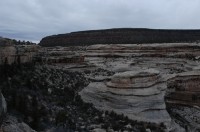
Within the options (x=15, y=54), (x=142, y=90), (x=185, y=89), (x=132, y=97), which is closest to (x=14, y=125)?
(x=15, y=54)

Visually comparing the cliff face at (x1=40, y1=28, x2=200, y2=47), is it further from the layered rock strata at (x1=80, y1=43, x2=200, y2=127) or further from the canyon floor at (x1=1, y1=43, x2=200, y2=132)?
A: the canyon floor at (x1=1, y1=43, x2=200, y2=132)

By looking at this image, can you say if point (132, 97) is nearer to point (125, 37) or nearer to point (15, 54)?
point (15, 54)

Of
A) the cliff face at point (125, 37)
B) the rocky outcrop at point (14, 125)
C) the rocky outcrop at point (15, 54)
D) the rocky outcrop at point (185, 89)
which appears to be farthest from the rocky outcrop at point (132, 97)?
the cliff face at point (125, 37)

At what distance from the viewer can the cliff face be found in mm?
56156

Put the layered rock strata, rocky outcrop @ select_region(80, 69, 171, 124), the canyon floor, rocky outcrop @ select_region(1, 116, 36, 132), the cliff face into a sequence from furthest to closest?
the cliff face, the layered rock strata, rocky outcrop @ select_region(80, 69, 171, 124), the canyon floor, rocky outcrop @ select_region(1, 116, 36, 132)

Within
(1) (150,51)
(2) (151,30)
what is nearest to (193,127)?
(1) (150,51)

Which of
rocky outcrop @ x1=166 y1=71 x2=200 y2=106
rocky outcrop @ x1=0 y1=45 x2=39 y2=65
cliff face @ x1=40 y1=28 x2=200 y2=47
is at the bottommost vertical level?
rocky outcrop @ x1=166 y1=71 x2=200 y2=106

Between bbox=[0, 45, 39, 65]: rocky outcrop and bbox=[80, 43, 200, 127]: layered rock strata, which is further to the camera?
bbox=[80, 43, 200, 127]: layered rock strata

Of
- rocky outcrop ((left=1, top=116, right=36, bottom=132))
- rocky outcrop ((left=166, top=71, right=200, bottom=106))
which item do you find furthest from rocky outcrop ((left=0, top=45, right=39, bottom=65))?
rocky outcrop ((left=166, top=71, right=200, bottom=106))

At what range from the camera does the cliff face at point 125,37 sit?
184 feet

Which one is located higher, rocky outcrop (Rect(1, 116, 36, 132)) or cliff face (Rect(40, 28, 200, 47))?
cliff face (Rect(40, 28, 200, 47))

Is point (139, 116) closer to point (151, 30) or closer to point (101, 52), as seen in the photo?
point (101, 52)

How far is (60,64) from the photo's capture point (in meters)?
29.5

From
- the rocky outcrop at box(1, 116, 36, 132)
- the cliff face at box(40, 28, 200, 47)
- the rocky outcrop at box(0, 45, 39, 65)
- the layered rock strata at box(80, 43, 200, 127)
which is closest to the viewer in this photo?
the rocky outcrop at box(1, 116, 36, 132)
